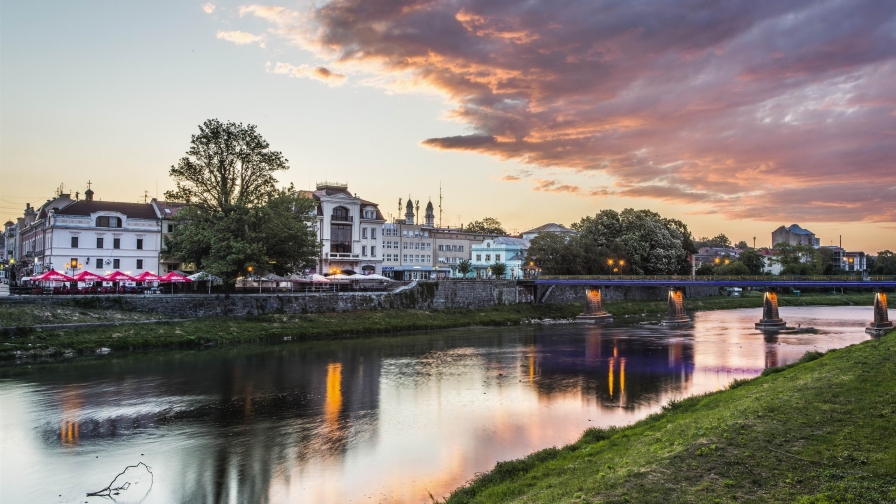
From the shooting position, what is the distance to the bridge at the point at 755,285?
208 feet

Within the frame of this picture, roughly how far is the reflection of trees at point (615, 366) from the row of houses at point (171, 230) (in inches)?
1107

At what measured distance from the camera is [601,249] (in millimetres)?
100312

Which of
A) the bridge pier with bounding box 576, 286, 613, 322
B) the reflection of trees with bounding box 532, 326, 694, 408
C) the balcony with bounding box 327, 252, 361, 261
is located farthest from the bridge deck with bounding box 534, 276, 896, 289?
the balcony with bounding box 327, 252, 361, 261

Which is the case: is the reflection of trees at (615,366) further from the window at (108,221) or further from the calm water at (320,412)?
the window at (108,221)

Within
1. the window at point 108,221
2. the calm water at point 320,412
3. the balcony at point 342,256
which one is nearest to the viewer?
the calm water at point 320,412

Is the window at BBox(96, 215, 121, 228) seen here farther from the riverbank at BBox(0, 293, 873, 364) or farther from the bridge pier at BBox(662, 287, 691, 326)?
the bridge pier at BBox(662, 287, 691, 326)

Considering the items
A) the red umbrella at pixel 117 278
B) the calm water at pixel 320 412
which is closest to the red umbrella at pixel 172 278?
the red umbrella at pixel 117 278

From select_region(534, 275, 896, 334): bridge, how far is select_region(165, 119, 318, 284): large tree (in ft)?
133

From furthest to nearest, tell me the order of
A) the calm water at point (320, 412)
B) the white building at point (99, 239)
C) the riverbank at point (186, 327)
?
the white building at point (99, 239)
the riverbank at point (186, 327)
the calm water at point (320, 412)

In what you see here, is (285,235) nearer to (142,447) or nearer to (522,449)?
(142,447)

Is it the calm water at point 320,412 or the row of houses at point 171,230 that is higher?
the row of houses at point 171,230

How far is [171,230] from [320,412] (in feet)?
167

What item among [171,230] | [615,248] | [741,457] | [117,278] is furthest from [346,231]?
[741,457]

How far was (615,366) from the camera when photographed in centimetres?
4153
